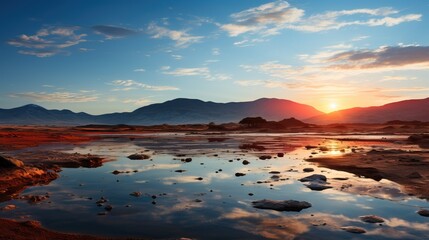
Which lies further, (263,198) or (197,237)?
(263,198)

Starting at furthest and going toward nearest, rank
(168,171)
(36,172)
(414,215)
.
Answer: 1. (168,171)
2. (36,172)
3. (414,215)

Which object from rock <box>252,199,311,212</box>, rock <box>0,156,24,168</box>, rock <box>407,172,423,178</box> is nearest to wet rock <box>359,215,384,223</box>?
rock <box>252,199,311,212</box>

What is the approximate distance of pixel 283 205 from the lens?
16422 mm

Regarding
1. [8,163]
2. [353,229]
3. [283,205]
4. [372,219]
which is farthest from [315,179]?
[8,163]

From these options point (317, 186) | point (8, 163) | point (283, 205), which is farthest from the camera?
point (8, 163)

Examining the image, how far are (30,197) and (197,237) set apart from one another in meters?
10.3

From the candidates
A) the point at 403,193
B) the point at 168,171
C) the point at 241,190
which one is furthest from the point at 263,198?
the point at 168,171

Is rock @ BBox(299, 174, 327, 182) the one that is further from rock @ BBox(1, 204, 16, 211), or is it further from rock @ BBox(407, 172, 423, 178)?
rock @ BBox(1, 204, 16, 211)

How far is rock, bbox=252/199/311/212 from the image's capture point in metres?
16.3

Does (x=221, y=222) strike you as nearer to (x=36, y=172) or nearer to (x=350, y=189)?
(x=350, y=189)

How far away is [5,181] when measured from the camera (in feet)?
68.6

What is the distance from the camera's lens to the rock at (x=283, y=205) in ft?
53.4

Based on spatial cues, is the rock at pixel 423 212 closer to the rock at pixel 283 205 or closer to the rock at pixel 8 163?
the rock at pixel 283 205

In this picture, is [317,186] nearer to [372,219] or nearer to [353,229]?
[372,219]
